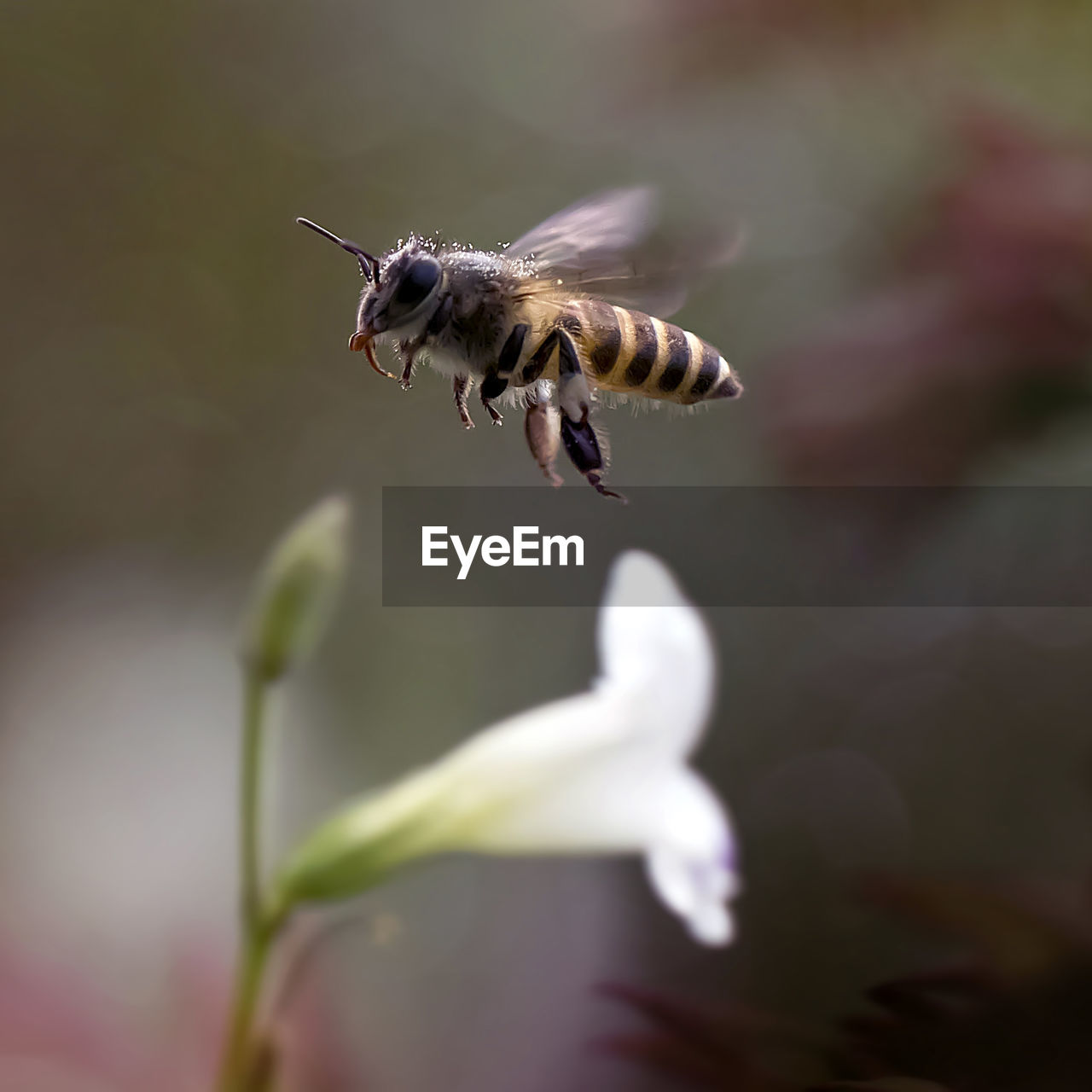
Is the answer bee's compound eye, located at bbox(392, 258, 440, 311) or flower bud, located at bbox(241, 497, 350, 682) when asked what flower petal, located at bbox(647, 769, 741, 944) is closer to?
flower bud, located at bbox(241, 497, 350, 682)

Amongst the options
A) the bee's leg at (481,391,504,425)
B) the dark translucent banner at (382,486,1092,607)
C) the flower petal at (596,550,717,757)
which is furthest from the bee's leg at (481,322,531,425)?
the dark translucent banner at (382,486,1092,607)

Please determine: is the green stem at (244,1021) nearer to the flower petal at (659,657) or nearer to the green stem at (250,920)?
the green stem at (250,920)

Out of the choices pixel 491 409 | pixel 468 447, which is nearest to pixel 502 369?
pixel 491 409

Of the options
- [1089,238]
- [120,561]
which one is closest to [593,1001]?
[1089,238]

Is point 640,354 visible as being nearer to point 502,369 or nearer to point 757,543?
point 502,369

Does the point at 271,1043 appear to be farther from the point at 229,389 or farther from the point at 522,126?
the point at 522,126
